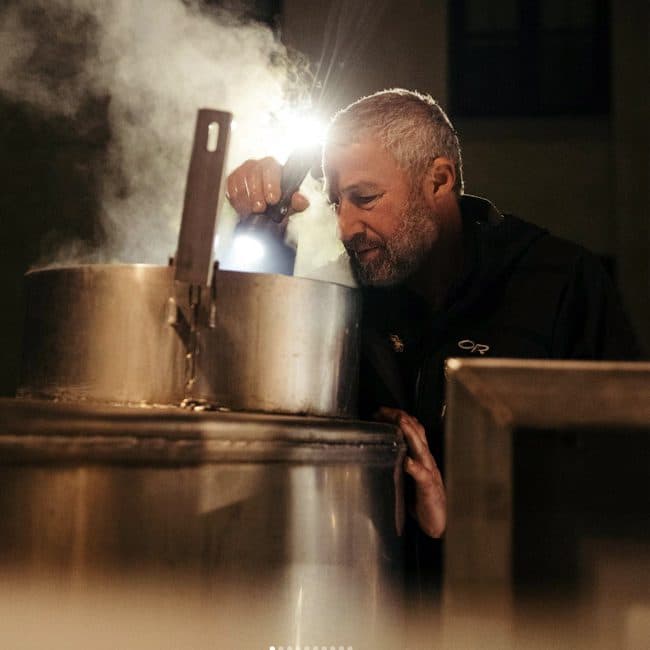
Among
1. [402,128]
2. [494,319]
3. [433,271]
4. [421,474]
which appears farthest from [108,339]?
[402,128]

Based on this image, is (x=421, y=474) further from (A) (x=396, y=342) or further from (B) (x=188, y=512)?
(A) (x=396, y=342)

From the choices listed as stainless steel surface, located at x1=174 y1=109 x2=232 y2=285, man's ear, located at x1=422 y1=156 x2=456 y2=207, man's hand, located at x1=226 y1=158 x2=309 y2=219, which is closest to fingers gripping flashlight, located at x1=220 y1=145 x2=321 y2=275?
man's hand, located at x1=226 y1=158 x2=309 y2=219

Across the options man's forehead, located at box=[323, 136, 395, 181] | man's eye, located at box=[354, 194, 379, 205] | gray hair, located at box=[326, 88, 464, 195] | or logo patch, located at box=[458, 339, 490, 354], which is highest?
gray hair, located at box=[326, 88, 464, 195]

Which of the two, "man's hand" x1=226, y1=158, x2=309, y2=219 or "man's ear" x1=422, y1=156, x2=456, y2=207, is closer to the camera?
"man's hand" x1=226, y1=158, x2=309, y2=219

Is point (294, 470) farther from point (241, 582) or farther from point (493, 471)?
point (493, 471)

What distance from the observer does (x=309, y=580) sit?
1.16 metres

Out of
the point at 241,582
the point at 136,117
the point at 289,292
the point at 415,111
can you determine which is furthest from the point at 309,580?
the point at 136,117

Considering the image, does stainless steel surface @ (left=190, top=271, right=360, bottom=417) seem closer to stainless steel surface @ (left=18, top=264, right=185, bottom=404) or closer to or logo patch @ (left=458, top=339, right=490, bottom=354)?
stainless steel surface @ (left=18, top=264, right=185, bottom=404)

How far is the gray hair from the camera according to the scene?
8.58ft

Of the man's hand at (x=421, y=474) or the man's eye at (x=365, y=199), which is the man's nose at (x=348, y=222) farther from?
the man's hand at (x=421, y=474)

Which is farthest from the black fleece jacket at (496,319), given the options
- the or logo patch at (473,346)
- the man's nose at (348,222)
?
the man's nose at (348,222)

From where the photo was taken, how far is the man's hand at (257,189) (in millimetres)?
1895

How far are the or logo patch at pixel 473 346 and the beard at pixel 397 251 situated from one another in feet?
1.08

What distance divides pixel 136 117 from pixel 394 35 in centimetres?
327
